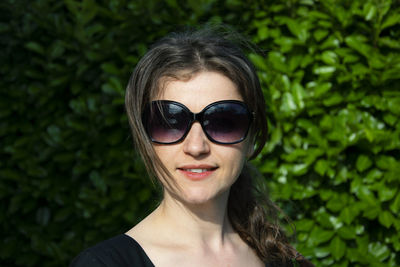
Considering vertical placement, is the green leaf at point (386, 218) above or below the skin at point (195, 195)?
below

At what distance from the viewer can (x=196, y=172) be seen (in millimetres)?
1638

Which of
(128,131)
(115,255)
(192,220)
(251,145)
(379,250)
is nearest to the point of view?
(115,255)

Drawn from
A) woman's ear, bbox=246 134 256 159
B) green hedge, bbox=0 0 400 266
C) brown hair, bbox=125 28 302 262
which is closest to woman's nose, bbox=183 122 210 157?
brown hair, bbox=125 28 302 262

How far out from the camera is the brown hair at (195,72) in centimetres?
170

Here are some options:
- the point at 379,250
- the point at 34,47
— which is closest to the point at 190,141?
the point at 379,250

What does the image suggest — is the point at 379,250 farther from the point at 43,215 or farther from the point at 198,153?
the point at 43,215

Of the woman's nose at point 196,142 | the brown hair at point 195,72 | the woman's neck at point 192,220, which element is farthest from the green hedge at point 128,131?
the woman's nose at point 196,142

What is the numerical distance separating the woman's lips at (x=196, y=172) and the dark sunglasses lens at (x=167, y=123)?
0.34 ft

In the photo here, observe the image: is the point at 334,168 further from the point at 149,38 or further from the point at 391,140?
the point at 149,38

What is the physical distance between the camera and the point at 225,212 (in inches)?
76.5

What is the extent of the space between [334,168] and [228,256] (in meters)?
1.39

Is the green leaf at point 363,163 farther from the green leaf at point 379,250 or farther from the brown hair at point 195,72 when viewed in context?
the brown hair at point 195,72

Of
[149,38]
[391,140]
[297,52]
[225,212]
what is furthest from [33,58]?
[391,140]

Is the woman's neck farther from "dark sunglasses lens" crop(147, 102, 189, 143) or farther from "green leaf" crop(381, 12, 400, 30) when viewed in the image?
"green leaf" crop(381, 12, 400, 30)
